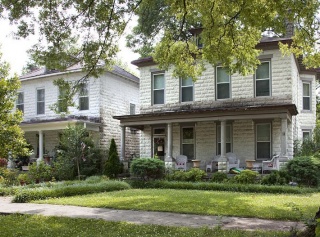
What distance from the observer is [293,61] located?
65.3ft

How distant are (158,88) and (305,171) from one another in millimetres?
10331

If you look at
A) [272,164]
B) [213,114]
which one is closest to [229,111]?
[213,114]

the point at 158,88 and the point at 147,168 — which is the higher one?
the point at 158,88

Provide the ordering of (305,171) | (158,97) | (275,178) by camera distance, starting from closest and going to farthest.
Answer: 1. (305,171)
2. (275,178)
3. (158,97)

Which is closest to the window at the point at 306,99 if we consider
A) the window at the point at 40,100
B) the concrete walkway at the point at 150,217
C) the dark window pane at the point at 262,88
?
the dark window pane at the point at 262,88

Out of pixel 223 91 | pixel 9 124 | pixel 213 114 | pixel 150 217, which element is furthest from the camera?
pixel 223 91

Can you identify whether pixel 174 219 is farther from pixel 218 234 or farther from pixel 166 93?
pixel 166 93

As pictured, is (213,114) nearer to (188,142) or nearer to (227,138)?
(227,138)

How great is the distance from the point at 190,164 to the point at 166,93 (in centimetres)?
448

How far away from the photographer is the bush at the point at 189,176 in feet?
60.4

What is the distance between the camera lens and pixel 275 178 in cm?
1666

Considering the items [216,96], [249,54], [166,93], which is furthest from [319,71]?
[249,54]

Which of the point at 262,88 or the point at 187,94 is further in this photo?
the point at 187,94

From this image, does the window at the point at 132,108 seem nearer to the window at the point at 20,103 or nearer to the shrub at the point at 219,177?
the window at the point at 20,103
